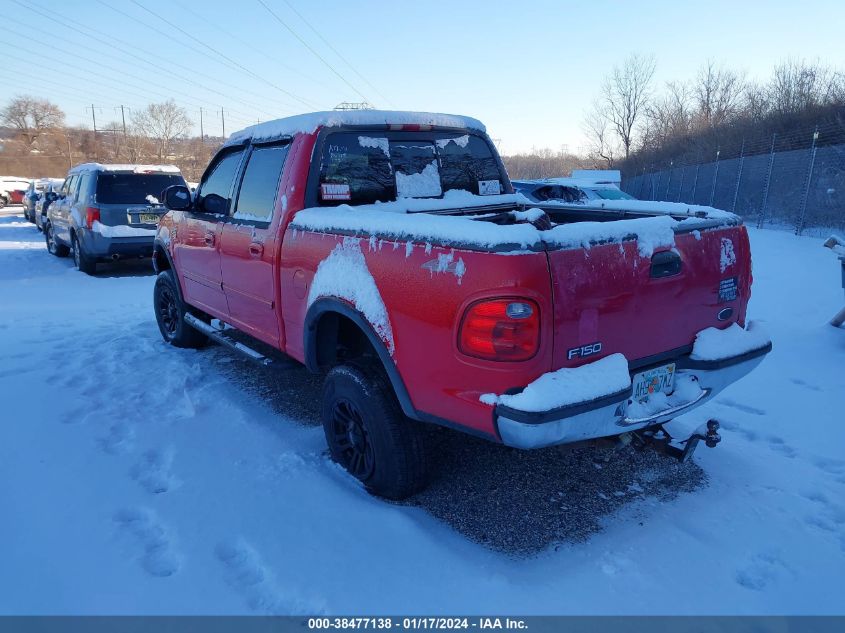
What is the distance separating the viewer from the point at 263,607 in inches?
89.0

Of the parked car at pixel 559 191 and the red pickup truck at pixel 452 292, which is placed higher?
the parked car at pixel 559 191

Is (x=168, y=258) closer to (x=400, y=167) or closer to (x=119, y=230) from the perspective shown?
(x=400, y=167)

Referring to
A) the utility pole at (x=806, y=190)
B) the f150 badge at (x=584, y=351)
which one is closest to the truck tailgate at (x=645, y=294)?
the f150 badge at (x=584, y=351)

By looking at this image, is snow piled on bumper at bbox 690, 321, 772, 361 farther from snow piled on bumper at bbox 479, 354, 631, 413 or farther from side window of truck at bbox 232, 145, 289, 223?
side window of truck at bbox 232, 145, 289, 223

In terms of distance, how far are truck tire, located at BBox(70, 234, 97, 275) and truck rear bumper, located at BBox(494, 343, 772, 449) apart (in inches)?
395

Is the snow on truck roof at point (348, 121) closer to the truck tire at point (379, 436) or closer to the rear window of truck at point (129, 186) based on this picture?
the truck tire at point (379, 436)

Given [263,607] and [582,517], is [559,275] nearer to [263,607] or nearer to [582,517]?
[582,517]

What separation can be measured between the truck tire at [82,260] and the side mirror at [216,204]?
6.71 meters

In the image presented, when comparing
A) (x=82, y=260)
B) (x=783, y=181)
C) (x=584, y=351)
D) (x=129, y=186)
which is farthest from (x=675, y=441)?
(x=783, y=181)

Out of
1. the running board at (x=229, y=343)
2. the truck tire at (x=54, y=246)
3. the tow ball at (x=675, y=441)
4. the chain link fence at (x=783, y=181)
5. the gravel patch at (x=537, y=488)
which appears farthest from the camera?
the chain link fence at (x=783, y=181)

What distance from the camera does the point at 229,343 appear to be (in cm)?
434

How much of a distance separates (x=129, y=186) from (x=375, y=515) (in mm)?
9112

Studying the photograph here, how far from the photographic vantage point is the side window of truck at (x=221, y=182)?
443cm
